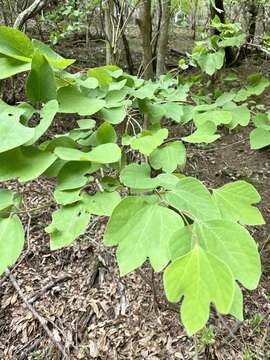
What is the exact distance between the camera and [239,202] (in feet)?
2.13

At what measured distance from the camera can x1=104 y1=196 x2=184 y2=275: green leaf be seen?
0.52m

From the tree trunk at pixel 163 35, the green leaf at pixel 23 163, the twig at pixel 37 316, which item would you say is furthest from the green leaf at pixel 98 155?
the tree trunk at pixel 163 35

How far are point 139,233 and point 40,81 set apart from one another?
367 millimetres

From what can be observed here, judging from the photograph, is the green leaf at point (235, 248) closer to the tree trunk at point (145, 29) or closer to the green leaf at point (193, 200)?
the green leaf at point (193, 200)

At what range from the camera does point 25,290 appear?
2250 mm

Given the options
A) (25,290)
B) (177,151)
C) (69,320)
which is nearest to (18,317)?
(25,290)

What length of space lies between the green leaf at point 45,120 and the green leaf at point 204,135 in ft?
1.00

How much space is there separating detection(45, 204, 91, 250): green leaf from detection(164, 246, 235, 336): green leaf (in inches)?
8.8

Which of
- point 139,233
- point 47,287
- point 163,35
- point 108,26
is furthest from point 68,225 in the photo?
point 163,35

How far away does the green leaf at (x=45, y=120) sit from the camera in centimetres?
58

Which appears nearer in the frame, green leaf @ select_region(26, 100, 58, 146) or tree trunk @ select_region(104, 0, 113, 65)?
green leaf @ select_region(26, 100, 58, 146)

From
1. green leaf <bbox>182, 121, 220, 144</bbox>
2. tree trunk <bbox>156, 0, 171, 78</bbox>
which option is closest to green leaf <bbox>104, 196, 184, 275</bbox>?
green leaf <bbox>182, 121, 220, 144</bbox>

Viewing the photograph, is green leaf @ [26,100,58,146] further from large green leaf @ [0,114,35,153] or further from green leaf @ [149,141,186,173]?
green leaf @ [149,141,186,173]

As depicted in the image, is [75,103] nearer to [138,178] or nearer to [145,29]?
[138,178]
